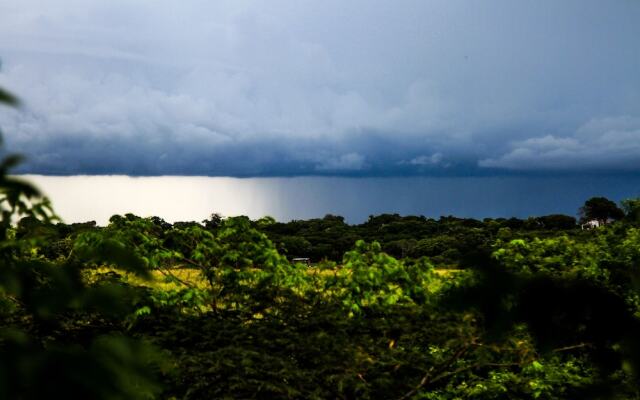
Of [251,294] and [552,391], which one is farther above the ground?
[251,294]

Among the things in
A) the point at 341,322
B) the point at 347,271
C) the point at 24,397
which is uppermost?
the point at 24,397

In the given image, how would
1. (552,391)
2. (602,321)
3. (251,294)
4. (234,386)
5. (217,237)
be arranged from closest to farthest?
1. (602,321)
2. (234,386)
3. (552,391)
4. (251,294)
5. (217,237)

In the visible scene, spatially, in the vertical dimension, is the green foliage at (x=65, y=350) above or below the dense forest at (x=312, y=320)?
above

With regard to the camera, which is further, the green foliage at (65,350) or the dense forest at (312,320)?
the dense forest at (312,320)

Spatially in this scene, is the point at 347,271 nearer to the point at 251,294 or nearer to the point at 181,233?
the point at 251,294

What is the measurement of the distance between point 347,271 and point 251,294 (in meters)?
1.42

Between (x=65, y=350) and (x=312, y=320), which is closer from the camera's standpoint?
(x=65, y=350)

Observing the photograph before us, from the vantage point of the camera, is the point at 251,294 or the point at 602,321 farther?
the point at 251,294

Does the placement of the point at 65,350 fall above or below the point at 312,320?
above

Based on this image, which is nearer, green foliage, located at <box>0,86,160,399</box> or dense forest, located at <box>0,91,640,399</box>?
green foliage, located at <box>0,86,160,399</box>

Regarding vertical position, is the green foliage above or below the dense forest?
above

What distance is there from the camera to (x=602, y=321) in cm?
139

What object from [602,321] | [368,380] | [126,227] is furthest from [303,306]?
[602,321]

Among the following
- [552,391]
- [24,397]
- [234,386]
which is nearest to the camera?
[24,397]
